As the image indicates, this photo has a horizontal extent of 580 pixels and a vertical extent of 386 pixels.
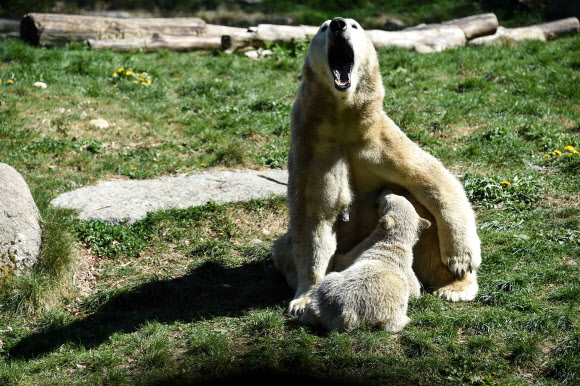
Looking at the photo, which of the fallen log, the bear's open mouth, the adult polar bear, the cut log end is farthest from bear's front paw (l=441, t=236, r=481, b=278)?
the cut log end

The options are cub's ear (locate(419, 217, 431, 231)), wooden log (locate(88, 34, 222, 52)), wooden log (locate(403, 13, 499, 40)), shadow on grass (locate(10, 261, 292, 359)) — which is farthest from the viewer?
wooden log (locate(403, 13, 499, 40))

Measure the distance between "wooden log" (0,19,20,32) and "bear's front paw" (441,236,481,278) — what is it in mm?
13863

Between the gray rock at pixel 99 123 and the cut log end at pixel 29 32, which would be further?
the cut log end at pixel 29 32

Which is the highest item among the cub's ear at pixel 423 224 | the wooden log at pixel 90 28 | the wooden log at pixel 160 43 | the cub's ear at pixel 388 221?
the wooden log at pixel 90 28

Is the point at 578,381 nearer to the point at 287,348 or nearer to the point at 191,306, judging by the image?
the point at 287,348

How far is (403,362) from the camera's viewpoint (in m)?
4.89

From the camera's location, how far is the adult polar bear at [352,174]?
5.60 meters

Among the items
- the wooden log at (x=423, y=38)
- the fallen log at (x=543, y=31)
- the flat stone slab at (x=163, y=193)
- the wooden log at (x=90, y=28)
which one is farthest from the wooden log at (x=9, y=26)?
the fallen log at (x=543, y=31)

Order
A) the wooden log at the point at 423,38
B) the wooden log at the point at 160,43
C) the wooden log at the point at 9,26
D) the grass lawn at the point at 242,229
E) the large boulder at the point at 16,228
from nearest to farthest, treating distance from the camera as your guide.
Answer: the grass lawn at the point at 242,229, the large boulder at the point at 16,228, the wooden log at the point at 160,43, the wooden log at the point at 423,38, the wooden log at the point at 9,26

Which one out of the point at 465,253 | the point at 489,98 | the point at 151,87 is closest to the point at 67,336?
the point at 465,253

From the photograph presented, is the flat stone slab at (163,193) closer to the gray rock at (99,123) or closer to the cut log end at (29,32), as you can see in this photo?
the gray rock at (99,123)

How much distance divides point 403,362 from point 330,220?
4.79ft

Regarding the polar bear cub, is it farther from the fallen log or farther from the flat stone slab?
the fallen log

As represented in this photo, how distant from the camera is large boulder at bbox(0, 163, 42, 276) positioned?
664cm
